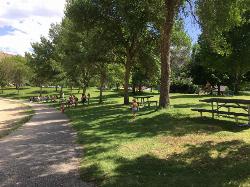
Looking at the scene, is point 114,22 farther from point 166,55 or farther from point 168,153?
point 168,153

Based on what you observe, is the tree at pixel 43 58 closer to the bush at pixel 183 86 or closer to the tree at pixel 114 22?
the bush at pixel 183 86

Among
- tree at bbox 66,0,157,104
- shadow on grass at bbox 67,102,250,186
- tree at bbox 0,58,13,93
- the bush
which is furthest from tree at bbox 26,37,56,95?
shadow on grass at bbox 67,102,250,186

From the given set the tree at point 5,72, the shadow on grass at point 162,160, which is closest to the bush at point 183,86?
the shadow on grass at point 162,160

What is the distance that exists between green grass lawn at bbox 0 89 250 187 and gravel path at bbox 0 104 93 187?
0.49 m

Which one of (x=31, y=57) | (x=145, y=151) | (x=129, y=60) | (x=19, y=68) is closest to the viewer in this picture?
(x=145, y=151)

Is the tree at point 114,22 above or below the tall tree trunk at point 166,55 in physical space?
above

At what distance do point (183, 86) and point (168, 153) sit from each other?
4856 cm

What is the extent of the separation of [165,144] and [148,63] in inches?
930

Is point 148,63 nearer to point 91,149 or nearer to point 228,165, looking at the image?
point 91,149

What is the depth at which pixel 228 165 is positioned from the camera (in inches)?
433

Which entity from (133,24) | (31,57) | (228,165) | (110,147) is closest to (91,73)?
(133,24)

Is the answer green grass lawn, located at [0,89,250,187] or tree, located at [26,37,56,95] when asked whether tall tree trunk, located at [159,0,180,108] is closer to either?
green grass lawn, located at [0,89,250,187]

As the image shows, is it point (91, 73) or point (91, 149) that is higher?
point (91, 73)

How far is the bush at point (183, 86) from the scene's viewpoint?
Answer: 197 ft
